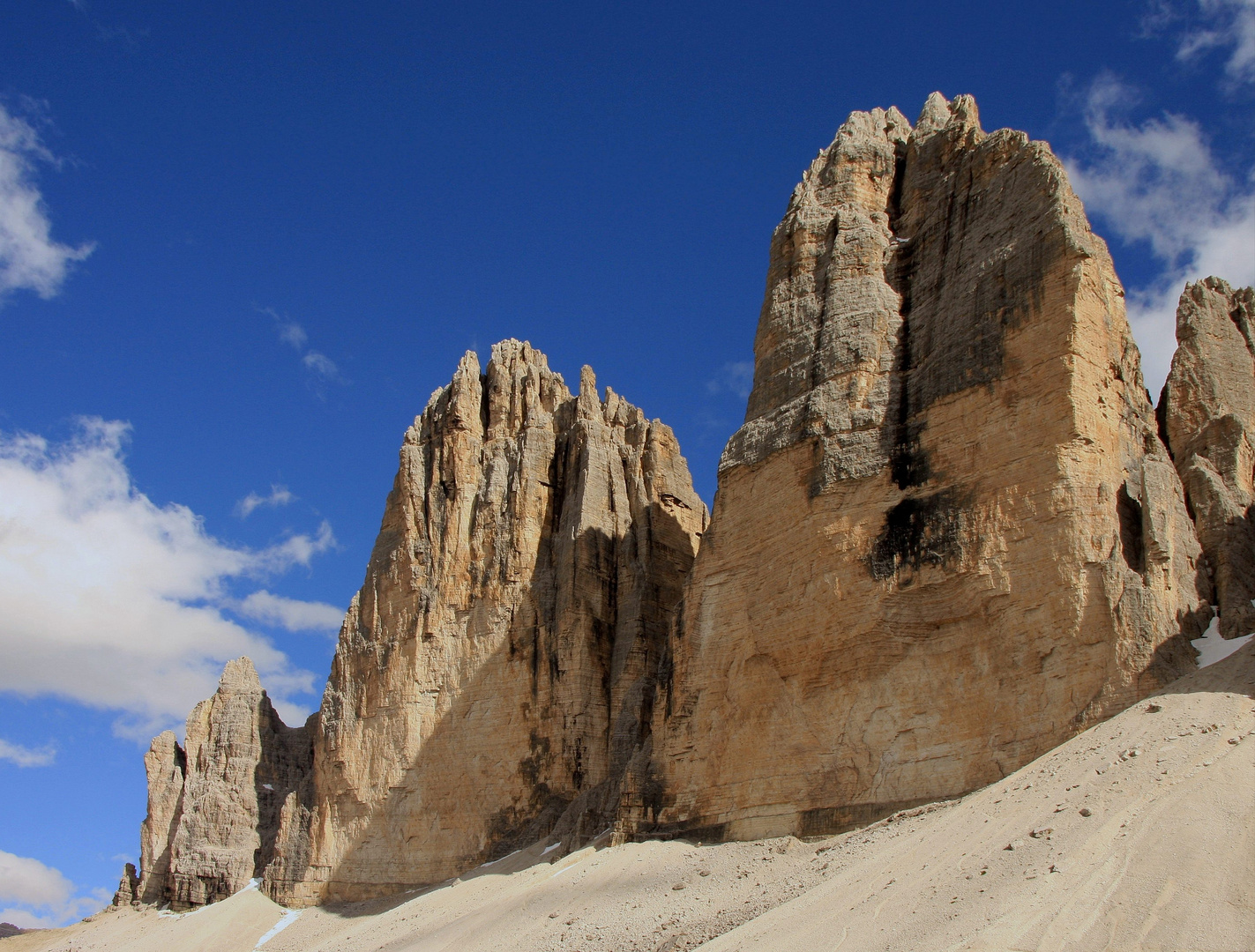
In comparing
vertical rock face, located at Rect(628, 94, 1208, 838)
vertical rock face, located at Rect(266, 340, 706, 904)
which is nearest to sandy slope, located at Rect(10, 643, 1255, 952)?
vertical rock face, located at Rect(628, 94, 1208, 838)

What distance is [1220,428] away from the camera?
25.7m

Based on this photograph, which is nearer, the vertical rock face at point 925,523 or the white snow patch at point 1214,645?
the white snow patch at point 1214,645

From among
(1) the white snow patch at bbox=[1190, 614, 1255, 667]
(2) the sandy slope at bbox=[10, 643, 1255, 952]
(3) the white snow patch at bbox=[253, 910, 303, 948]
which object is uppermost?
(1) the white snow patch at bbox=[1190, 614, 1255, 667]

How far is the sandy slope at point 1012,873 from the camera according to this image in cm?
1352

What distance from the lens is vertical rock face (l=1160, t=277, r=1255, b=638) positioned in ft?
69.5

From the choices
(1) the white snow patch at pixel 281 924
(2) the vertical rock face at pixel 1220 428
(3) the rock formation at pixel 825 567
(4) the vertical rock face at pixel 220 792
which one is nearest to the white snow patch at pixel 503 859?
(3) the rock formation at pixel 825 567

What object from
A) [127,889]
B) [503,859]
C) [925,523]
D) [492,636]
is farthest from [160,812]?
[925,523]

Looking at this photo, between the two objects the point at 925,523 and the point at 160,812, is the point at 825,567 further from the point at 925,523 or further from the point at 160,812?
the point at 160,812

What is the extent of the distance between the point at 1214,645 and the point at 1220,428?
7958 millimetres

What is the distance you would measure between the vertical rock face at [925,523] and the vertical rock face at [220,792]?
69.9 ft

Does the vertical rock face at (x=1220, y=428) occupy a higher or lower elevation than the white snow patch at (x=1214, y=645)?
higher

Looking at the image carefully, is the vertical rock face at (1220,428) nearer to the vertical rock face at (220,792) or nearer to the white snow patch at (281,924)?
the white snow patch at (281,924)

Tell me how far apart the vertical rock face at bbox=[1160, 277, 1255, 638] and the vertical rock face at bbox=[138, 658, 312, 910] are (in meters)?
29.6

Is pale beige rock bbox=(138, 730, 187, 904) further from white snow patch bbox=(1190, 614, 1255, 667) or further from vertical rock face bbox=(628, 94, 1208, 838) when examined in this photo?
white snow patch bbox=(1190, 614, 1255, 667)
